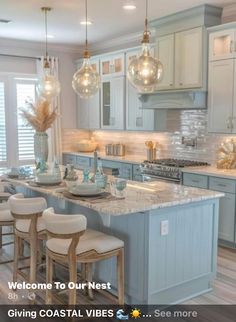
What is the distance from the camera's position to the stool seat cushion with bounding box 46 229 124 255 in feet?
9.71

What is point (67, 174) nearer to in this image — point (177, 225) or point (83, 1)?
point (177, 225)

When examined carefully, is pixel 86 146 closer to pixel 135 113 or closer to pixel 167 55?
pixel 135 113

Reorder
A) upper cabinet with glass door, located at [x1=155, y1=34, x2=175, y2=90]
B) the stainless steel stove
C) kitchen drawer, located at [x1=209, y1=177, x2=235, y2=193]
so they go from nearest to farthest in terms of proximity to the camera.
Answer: kitchen drawer, located at [x1=209, y1=177, x2=235, y2=193] → the stainless steel stove → upper cabinet with glass door, located at [x1=155, y1=34, x2=175, y2=90]

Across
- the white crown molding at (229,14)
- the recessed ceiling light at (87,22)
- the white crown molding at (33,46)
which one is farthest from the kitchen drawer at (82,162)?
the white crown molding at (229,14)

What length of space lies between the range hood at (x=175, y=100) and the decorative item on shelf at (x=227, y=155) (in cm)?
60

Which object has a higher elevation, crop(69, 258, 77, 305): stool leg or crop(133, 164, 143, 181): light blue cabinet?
crop(133, 164, 143, 181): light blue cabinet

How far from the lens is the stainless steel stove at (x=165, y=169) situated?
17.6 ft

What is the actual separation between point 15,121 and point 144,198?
4.62m

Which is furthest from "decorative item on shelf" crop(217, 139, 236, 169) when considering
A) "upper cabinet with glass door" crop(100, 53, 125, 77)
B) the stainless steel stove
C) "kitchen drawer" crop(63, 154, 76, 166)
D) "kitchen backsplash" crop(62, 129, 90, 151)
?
"kitchen backsplash" crop(62, 129, 90, 151)

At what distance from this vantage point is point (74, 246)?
289cm

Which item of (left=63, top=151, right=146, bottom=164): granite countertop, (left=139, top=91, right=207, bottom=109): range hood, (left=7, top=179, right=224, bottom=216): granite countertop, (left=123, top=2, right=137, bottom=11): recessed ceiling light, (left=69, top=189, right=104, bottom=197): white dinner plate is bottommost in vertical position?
(left=7, top=179, right=224, bottom=216): granite countertop

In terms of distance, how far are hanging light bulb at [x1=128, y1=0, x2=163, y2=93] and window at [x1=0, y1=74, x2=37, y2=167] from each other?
13.2 ft

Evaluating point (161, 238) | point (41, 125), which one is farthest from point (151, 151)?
point (161, 238)

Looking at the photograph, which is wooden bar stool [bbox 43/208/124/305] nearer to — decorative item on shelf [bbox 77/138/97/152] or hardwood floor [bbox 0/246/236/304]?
hardwood floor [bbox 0/246/236/304]
